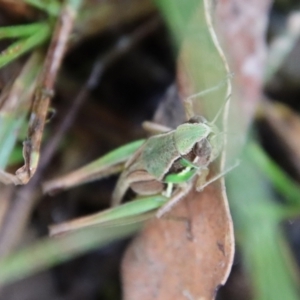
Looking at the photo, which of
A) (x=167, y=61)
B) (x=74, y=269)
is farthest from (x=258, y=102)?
(x=74, y=269)

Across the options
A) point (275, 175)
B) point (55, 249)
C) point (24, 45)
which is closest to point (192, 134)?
point (275, 175)

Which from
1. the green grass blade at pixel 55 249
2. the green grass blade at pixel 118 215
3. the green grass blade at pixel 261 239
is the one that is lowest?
the green grass blade at pixel 261 239

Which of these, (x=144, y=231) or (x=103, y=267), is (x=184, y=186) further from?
(x=103, y=267)

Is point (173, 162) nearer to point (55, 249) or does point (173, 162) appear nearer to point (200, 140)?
point (200, 140)

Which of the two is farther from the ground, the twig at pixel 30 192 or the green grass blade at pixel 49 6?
the green grass blade at pixel 49 6

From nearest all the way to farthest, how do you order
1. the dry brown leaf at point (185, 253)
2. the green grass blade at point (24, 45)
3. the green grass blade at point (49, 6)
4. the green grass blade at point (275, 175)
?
the dry brown leaf at point (185, 253) → the green grass blade at point (24, 45) → the green grass blade at point (49, 6) → the green grass blade at point (275, 175)

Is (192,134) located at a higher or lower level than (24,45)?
lower

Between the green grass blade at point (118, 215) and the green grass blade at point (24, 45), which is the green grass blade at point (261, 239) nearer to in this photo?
the green grass blade at point (118, 215)

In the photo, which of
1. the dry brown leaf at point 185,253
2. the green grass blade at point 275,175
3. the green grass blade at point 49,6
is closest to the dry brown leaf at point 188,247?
the dry brown leaf at point 185,253
